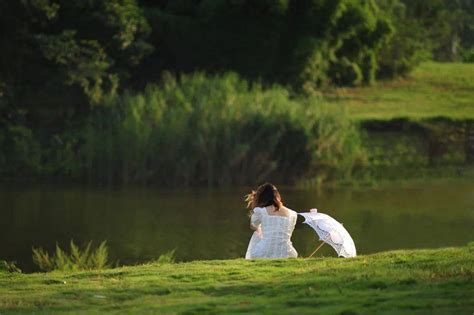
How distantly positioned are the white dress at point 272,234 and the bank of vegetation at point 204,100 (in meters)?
18.6

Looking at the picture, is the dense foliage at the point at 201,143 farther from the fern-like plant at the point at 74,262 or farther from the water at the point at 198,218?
the fern-like plant at the point at 74,262

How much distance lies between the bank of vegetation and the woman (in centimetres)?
1864

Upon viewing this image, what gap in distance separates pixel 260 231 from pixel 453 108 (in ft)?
111

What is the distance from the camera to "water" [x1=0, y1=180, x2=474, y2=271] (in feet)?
73.4

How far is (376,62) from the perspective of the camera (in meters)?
50.4

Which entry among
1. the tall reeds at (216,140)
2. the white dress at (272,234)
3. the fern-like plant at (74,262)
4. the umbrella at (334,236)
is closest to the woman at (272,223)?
the white dress at (272,234)

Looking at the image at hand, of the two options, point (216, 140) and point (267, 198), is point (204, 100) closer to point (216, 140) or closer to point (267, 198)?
point (216, 140)

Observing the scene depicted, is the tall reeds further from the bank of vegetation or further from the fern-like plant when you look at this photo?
the fern-like plant

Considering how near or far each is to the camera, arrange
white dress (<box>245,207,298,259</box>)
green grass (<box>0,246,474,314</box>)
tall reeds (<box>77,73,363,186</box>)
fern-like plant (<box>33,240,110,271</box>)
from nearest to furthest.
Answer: green grass (<box>0,246,474,314</box>) < white dress (<box>245,207,298,259</box>) < fern-like plant (<box>33,240,110,271</box>) < tall reeds (<box>77,73,363,186</box>)

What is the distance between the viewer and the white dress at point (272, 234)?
1370cm

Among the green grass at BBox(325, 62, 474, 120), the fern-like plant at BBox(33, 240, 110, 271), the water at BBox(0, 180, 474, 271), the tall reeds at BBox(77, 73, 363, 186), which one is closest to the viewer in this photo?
the fern-like plant at BBox(33, 240, 110, 271)

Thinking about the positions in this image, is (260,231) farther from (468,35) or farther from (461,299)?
(468,35)

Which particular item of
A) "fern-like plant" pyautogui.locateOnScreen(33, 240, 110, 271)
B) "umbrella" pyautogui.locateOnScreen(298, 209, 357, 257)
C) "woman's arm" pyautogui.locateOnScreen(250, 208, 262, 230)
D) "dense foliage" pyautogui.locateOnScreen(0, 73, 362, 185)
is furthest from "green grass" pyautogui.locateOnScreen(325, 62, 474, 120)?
"umbrella" pyautogui.locateOnScreen(298, 209, 357, 257)

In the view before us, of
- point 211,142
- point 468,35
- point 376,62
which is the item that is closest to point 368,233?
point 211,142
